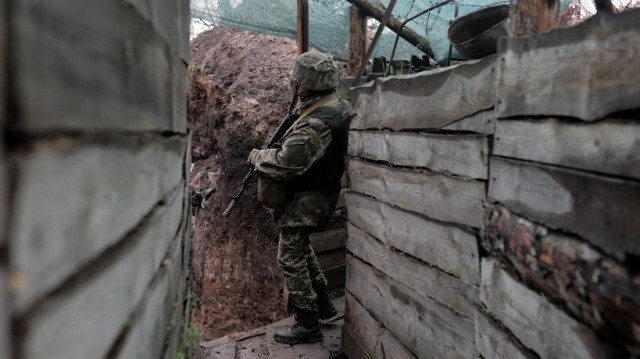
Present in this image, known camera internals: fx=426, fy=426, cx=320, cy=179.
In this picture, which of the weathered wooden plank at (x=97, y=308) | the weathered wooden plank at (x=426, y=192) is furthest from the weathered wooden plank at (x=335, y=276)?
the weathered wooden plank at (x=97, y=308)

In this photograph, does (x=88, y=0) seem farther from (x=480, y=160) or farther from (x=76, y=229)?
(x=480, y=160)

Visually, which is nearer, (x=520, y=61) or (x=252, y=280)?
(x=520, y=61)

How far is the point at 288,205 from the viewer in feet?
12.9

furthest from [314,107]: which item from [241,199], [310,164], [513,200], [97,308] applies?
[97,308]

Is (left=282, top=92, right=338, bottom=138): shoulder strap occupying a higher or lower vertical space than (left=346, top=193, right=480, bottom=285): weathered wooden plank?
higher

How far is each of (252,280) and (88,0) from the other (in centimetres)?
552

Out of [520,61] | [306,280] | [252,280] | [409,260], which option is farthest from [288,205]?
[520,61]

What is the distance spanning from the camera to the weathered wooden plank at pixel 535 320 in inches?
45.3

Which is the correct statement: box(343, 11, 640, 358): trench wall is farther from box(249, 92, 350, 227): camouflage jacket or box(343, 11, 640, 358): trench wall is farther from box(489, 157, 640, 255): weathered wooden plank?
box(249, 92, 350, 227): camouflage jacket

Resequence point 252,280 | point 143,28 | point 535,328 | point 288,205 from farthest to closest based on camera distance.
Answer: point 252,280 < point 288,205 < point 535,328 < point 143,28

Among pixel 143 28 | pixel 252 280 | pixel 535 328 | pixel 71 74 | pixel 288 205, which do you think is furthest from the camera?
pixel 252 280

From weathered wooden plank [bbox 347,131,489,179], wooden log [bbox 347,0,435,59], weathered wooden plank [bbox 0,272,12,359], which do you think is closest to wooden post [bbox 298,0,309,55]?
wooden log [bbox 347,0,435,59]

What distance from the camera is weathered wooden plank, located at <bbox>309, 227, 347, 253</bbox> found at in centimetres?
470

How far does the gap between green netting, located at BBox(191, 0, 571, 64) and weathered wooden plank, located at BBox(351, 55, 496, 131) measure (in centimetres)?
276
